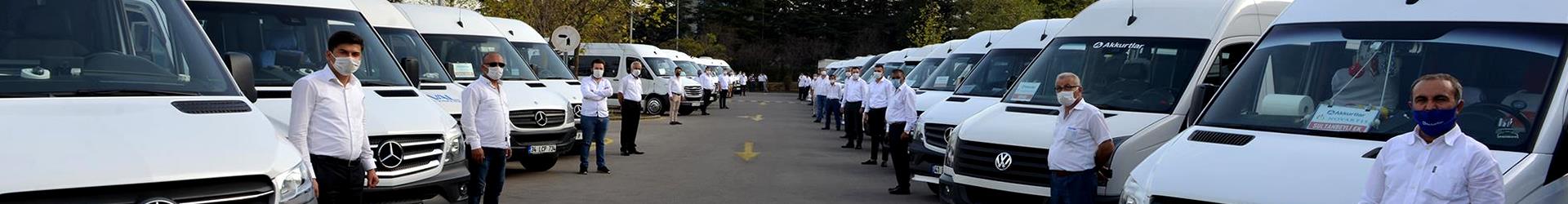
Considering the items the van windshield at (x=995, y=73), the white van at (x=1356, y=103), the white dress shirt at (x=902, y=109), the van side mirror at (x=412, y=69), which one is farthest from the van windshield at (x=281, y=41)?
the white van at (x=1356, y=103)

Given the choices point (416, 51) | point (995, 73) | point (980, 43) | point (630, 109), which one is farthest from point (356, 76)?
point (980, 43)

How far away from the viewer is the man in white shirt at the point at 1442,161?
5.14 meters

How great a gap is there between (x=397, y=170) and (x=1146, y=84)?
179 inches

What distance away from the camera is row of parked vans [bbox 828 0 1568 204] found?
19.9 ft

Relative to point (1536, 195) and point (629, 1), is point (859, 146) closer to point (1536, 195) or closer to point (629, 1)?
point (1536, 195)

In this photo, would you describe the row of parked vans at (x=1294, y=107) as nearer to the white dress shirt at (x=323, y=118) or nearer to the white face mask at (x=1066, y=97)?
the white face mask at (x=1066, y=97)

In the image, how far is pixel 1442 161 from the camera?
17.0ft

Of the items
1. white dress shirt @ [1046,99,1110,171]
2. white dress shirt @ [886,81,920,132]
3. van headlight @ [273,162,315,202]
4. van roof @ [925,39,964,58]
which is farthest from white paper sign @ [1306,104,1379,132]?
van roof @ [925,39,964,58]

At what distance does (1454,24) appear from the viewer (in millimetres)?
7090

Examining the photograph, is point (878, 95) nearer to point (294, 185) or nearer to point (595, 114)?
point (595, 114)

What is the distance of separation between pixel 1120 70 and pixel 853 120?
10.2 m

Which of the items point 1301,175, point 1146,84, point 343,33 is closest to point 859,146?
point 1146,84

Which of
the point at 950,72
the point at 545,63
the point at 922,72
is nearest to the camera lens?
the point at 950,72

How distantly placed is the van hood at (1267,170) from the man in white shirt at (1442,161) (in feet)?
1.69
